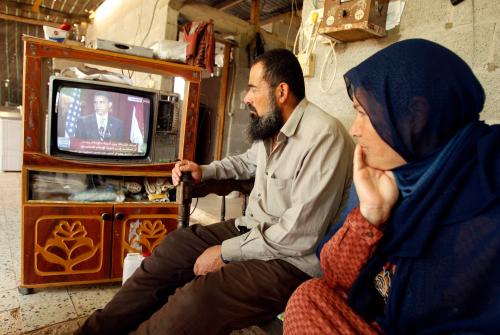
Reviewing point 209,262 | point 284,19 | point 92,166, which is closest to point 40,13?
point 284,19

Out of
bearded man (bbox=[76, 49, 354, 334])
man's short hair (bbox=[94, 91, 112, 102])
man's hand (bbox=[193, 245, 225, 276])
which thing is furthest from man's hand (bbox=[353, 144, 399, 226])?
man's short hair (bbox=[94, 91, 112, 102])

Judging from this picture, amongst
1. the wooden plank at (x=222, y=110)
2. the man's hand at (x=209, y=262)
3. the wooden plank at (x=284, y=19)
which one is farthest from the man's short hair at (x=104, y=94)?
the wooden plank at (x=284, y=19)

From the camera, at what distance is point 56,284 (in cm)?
185

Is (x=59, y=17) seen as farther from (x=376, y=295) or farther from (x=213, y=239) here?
(x=376, y=295)

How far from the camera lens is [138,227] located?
6.48 feet

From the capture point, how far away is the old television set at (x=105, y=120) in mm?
1690

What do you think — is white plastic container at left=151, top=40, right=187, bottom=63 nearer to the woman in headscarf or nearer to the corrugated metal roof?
the woman in headscarf

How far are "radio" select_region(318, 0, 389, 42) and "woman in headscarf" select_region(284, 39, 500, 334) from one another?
67 cm

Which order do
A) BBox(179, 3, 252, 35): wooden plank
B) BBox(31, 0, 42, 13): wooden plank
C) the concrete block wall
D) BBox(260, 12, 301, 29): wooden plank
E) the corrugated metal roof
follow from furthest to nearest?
the corrugated metal roof → BBox(31, 0, 42, 13): wooden plank → BBox(260, 12, 301, 29): wooden plank → BBox(179, 3, 252, 35): wooden plank → the concrete block wall

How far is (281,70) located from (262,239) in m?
0.72

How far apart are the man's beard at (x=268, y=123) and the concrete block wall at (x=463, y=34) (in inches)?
18.4

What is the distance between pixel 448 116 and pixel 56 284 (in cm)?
203

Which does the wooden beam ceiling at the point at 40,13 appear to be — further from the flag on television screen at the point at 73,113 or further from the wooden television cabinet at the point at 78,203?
the flag on television screen at the point at 73,113

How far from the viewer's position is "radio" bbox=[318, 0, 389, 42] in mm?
1425
